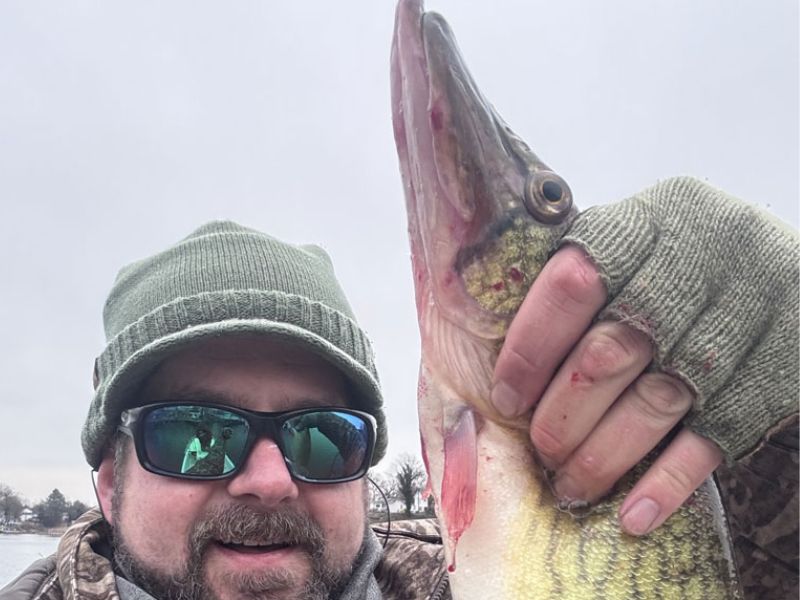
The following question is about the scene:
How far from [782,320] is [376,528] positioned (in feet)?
6.08

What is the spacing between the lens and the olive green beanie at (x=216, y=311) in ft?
7.22

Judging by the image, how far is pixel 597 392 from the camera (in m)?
1.42

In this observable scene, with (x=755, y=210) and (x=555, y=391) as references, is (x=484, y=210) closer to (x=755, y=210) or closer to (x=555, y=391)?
(x=555, y=391)

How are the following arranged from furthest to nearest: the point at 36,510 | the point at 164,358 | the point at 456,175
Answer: the point at 36,510 → the point at 164,358 → the point at 456,175

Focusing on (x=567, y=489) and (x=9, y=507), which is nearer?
(x=567, y=489)

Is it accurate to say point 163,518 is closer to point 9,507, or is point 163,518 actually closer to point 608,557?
point 608,557

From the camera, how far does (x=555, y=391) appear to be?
144 cm

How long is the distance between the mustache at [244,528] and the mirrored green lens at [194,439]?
0.42 ft

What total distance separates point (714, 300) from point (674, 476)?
380mm

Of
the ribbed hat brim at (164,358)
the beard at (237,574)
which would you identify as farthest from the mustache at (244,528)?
the ribbed hat brim at (164,358)

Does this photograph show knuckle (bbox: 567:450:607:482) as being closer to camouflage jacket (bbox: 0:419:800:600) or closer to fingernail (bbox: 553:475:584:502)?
fingernail (bbox: 553:475:584:502)

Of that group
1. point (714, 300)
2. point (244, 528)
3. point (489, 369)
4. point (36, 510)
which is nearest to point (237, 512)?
point (244, 528)

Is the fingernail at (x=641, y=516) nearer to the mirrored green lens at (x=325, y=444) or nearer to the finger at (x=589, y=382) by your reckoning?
the finger at (x=589, y=382)

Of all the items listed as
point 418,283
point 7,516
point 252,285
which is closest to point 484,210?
point 418,283
